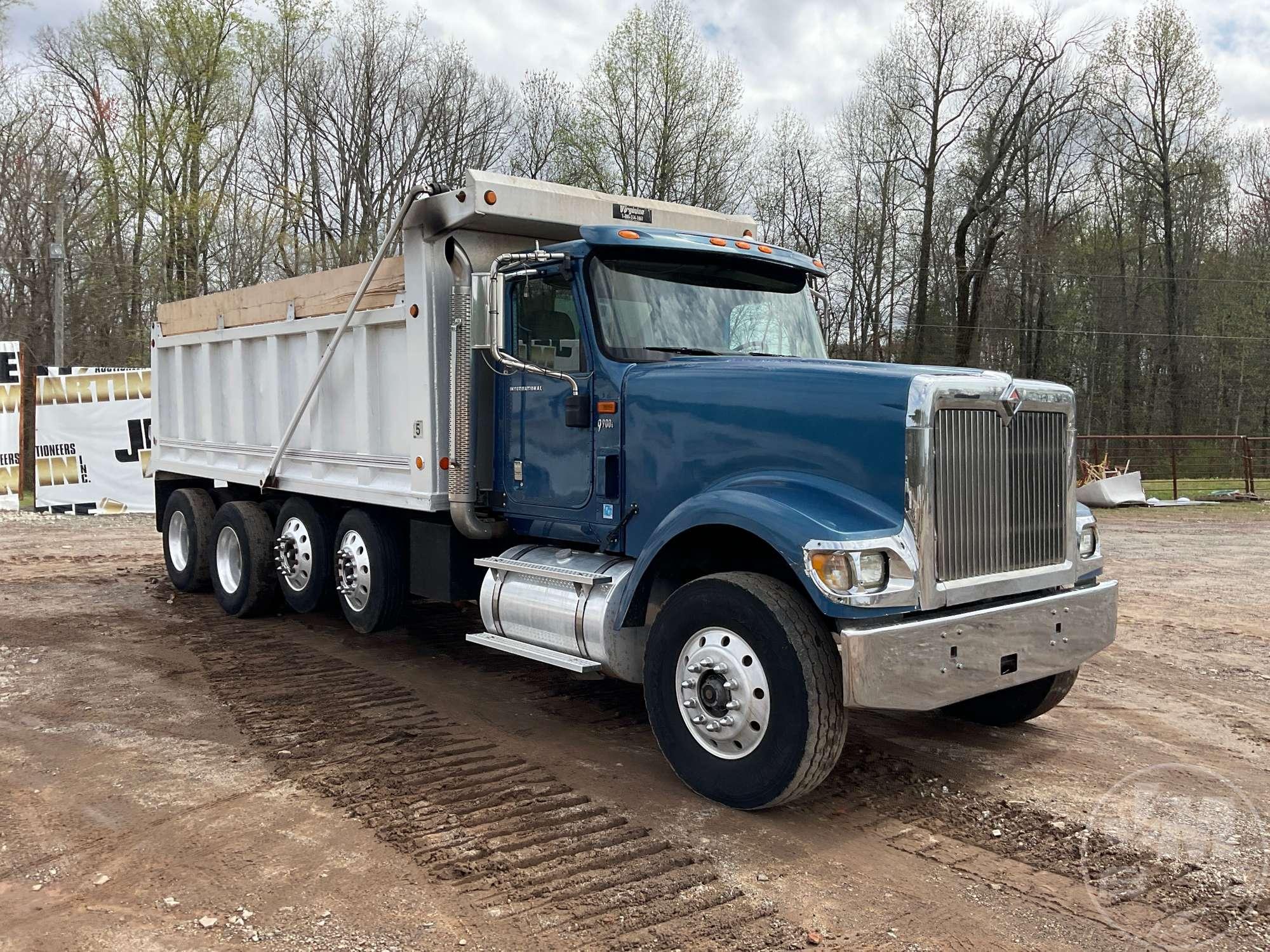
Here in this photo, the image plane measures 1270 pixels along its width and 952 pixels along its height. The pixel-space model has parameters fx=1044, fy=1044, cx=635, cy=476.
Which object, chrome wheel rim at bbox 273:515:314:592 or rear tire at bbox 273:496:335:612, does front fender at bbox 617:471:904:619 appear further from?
chrome wheel rim at bbox 273:515:314:592

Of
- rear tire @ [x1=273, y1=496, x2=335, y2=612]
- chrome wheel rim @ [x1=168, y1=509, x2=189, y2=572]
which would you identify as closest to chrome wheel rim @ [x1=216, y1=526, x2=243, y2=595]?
rear tire @ [x1=273, y1=496, x2=335, y2=612]

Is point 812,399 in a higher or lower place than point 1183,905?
higher

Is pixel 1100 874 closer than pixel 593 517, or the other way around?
pixel 1100 874

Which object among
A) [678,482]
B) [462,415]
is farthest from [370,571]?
[678,482]

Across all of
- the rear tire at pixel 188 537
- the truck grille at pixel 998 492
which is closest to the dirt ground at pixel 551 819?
the truck grille at pixel 998 492

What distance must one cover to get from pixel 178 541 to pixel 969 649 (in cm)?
838

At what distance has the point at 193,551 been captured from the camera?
9930mm

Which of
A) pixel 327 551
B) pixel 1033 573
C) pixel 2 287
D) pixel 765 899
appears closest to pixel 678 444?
pixel 1033 573

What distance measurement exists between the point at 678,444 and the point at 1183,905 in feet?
9.34

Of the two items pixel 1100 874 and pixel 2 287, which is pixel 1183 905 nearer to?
pixel 1100 874

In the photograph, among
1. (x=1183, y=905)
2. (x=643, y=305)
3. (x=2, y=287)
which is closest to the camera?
(x=1183, y=905)

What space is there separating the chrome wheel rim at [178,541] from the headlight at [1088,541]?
26.5ft

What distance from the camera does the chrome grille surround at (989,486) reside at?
4352 millimetres

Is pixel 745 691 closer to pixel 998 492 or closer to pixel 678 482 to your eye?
pixel 678 482
